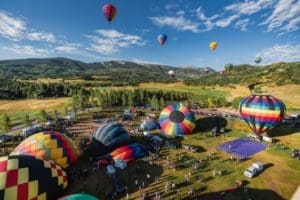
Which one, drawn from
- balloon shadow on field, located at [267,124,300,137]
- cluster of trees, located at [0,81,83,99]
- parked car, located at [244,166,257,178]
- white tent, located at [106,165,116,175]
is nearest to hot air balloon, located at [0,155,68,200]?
white tent, located at [106,165,116,175]

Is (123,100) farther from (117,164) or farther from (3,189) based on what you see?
(3,189)

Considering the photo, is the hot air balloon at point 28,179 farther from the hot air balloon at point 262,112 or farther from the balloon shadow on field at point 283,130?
the balloon shadow on field at point 283,130

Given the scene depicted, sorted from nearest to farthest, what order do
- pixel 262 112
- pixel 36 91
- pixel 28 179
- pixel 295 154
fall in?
pixel 28 179 < pixel 295 154 < pixel 262 112 < pixel 36 91

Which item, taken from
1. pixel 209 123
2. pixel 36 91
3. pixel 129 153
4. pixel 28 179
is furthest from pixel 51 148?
pixel 36 91

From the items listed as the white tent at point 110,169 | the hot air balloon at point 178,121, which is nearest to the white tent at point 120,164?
the white tent at point 110,169

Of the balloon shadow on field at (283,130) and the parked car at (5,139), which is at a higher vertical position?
the balloon shadow on field at (283,130)

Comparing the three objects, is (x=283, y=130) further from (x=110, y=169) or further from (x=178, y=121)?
(x=110, y=169)

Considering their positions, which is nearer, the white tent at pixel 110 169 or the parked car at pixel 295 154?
the white tent at pixel 110 169
